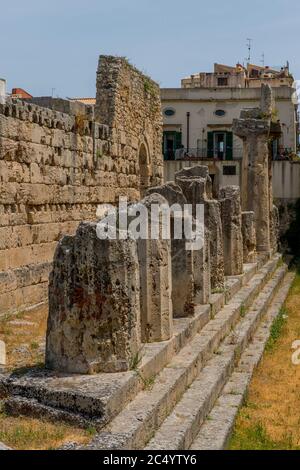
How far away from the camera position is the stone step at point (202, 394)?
231 inches

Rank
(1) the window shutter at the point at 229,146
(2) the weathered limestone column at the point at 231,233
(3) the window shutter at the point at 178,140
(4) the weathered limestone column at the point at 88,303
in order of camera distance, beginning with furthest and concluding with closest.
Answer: (3) the window shutter at the point at 178,140
(1) the window shutter at the point at 229,146
(2) the weathered limestone column at the point at 231,233
(4) the weathered limestone column at the point at 88,303

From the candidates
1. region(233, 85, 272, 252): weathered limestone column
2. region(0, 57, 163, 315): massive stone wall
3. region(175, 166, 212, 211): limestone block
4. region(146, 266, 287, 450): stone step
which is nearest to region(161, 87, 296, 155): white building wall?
region(233, 85, 272, 252): weathered limestone column

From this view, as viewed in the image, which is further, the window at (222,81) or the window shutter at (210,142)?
the window at (222,81)

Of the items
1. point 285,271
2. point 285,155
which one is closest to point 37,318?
point 285,271

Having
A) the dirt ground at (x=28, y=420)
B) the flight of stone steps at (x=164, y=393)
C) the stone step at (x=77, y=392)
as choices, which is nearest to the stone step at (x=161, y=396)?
the flight of stone steps at (x=164, y=393)

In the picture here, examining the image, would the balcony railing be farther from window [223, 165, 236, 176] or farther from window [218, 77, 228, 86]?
window [218, 77, 228, 86]

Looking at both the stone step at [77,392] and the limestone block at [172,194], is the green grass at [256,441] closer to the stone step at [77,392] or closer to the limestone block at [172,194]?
the stone step at [77,392]

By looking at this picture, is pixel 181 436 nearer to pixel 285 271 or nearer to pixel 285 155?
pixel 285 271

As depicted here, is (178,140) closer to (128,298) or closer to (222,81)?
(222,81)

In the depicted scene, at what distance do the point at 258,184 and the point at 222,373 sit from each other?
496 inches

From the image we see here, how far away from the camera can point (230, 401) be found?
7.67 metres

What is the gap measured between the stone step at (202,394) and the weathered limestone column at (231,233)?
2.15 meters

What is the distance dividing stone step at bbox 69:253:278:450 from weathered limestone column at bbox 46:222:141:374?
454mm

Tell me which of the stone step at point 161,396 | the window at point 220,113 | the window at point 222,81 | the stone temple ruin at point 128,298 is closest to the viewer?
the stone step at point 161,396
